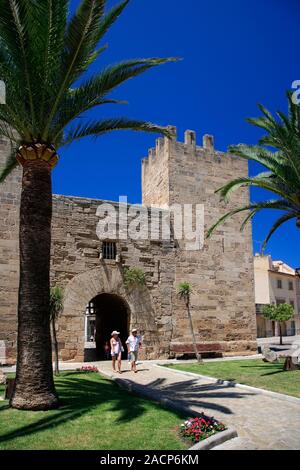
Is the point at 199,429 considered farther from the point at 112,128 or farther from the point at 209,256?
the point at 209,256

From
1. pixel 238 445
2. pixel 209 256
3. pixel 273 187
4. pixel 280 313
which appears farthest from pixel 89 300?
pixel 280 313

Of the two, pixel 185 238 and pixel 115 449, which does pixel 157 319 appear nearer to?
pixel 185 238

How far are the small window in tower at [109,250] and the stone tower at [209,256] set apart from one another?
2663mm

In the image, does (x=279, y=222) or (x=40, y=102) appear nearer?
(x=40, y=102)

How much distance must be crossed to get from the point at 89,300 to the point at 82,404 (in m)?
7.89

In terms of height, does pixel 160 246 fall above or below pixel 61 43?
below

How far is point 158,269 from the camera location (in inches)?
666

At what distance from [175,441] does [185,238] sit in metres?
12.6

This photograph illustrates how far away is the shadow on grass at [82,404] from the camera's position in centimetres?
602

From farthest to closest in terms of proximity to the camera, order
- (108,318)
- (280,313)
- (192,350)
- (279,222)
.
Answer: (280,313), (108,318), (192,350), (279,222)

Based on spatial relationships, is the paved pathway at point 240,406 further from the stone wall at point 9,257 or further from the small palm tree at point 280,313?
the small palm tree at point 280,313

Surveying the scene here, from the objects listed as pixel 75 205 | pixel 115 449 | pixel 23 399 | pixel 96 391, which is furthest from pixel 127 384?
pixel 75 205

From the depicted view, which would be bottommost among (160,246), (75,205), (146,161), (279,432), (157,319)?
(279,432)

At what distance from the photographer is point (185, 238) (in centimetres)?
1781
